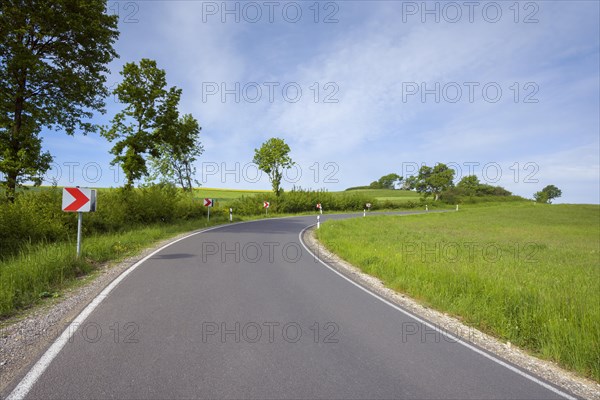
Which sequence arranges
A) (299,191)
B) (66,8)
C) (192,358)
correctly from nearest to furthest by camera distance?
(192,358) → (66,8) → (299,191)

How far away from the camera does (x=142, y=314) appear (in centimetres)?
472

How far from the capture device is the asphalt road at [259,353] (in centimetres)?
292

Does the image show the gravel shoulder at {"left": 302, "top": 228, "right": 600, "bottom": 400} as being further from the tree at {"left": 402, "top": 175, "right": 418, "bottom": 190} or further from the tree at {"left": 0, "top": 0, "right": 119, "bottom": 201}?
the tree at {"left": 402, "top": 175, "right": 418, "bottom": 190}

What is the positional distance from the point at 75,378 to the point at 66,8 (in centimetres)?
1643

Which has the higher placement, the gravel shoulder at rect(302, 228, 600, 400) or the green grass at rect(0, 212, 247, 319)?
the green grass at rect(0, 212, 247, 319)

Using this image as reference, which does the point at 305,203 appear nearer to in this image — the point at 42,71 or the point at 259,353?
the point at 42,71

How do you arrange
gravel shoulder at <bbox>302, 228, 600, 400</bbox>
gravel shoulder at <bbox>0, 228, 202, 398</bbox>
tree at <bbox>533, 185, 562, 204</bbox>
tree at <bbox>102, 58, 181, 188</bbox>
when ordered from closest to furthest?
1. gravel shoulder at <bbox>0, 228, 202, 398</bbox>
2. gravel shoulder at <bbox>302, 228, 600, 400</bbox>
3. tree at <bbox>102, 58, 181, 188</bbox>
4. tree at <bbox>533, 185, 562, 204</bbox>

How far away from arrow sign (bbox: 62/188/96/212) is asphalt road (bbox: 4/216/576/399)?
10.4ft

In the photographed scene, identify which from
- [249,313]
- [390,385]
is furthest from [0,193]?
[390,385]

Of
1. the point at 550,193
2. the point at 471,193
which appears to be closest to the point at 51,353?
the point at 471,193

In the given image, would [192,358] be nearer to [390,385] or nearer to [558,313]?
[390,385]

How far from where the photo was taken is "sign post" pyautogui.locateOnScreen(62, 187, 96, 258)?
800 centimetres

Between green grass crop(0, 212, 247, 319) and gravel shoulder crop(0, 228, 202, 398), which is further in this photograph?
green grass crop(0, 212, 247, 319)

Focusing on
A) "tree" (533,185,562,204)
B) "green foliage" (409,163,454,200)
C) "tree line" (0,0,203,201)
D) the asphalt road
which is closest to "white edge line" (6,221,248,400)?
the asphalt road
